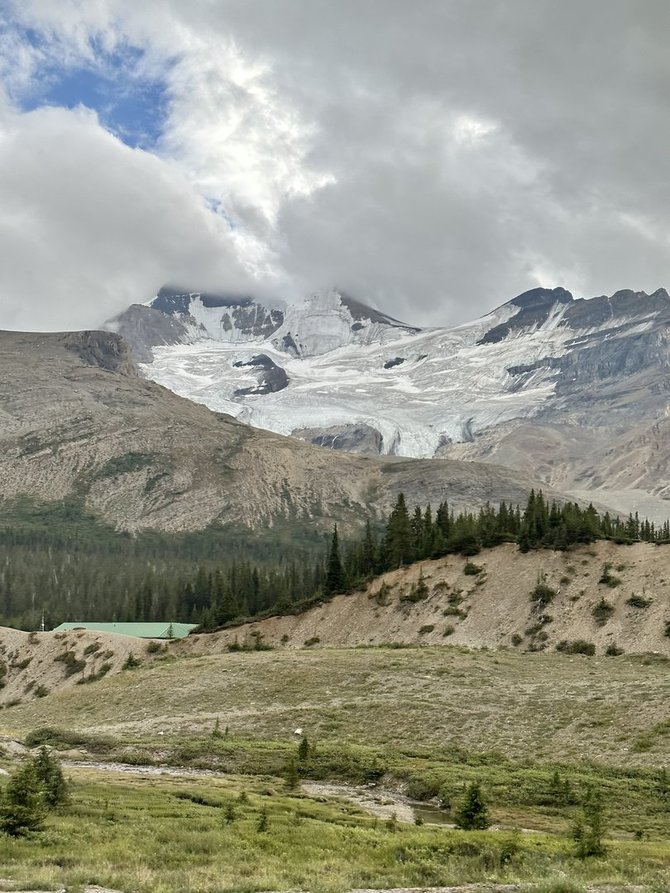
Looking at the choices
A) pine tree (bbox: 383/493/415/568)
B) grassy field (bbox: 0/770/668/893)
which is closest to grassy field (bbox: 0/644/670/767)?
grassy field (bbox: 0/770/668/893)

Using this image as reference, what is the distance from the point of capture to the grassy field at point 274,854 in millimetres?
19109

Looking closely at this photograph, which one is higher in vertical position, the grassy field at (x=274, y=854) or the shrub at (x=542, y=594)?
the shrub at (x=542, y=594)

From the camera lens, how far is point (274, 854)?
22812mm

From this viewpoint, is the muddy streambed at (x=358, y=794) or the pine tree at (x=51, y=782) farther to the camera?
the muddy streambed at (x=358, y=794)

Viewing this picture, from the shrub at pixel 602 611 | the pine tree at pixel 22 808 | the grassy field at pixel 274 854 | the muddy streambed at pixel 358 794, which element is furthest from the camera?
the shrub at pixel 602 611

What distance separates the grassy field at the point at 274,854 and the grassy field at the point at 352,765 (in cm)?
9

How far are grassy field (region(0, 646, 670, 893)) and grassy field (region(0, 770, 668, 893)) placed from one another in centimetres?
9

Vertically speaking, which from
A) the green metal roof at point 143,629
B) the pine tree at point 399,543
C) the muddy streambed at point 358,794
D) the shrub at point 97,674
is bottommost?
the shrub at point 97,674

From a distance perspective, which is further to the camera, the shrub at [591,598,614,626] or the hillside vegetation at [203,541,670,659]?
the shrub at [591,598,614,626]

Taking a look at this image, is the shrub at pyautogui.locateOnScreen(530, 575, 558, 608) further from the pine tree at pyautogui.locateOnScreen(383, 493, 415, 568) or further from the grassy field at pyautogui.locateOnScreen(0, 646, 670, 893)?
the pine tree at pyautogui.locateOnScreen(383, 493, 415, 568)

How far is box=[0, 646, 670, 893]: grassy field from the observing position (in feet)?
68.1

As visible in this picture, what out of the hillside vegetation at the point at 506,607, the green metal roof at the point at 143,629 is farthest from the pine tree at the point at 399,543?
the green metal roof at the point at 143,629

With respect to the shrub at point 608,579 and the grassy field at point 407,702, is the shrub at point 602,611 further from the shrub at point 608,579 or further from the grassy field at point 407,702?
the grassy field at point 407,702

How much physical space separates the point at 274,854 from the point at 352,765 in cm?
1920
